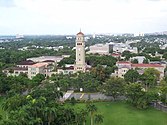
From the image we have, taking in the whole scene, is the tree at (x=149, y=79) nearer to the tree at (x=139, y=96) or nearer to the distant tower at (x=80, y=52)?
the tree at (x=139, y=96)

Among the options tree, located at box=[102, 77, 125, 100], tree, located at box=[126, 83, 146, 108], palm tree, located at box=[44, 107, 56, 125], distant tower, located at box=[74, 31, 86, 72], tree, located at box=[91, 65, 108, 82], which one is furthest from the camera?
distant tower, located at box=[74, 31, 86, 72]

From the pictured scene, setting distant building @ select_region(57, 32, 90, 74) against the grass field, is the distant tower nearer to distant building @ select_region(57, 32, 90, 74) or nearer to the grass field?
distant building @ select_region(57, 32, 90, 74)

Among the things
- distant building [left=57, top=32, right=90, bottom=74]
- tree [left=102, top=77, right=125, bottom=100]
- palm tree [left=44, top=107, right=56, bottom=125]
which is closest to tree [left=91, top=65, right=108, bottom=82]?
distant building [left=57, top=32, right=90, bottom=74]

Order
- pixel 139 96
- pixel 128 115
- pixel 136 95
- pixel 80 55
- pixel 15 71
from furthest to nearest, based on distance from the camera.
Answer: pixel 15 71 < pixel 80 55 < pixel 136 95 < pixel 139 96 < pixel 128 115

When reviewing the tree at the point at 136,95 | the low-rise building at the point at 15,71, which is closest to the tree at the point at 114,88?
the tree at the point at 136,95

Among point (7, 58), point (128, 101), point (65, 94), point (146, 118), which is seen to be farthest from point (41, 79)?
point (7, 58)

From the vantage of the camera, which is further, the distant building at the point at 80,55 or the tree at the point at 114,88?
the distant building at the point at 80,55

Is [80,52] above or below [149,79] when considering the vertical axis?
above

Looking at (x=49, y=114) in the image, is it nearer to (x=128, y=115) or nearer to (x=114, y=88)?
(x=128, y=115)

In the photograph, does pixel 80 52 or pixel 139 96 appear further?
pixel 80 52

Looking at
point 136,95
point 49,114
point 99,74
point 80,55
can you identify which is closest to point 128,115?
point 136,95
